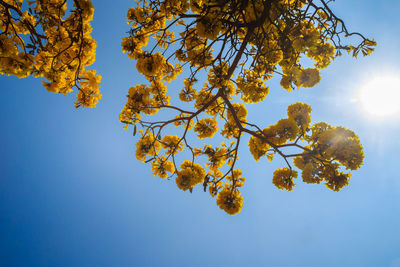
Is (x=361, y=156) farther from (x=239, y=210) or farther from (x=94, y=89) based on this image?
(x=94, y=89)

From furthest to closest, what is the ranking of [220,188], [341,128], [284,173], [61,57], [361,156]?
[220,188] < [284,173] < [61,57] < [341,128] < [361,156]

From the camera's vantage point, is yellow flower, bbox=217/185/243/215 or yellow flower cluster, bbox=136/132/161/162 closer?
yellow flower, bbox=217/185/243/215

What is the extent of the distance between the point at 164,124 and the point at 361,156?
3328 millimetres

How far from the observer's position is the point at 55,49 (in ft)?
10.1

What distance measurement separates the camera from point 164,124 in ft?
12.7

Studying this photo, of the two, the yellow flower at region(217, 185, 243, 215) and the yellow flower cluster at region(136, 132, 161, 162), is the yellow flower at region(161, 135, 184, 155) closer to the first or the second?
the yellow flower cluster at region(136, 132, 161, 162)

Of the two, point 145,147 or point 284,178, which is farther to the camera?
point 145,147

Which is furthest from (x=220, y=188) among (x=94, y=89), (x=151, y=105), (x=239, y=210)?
(x=94, y=89)

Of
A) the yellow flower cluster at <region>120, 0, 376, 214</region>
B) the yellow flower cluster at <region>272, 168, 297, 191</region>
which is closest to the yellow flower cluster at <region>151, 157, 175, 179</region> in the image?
the yellow flower cluster at <region>120, 0, 376, 214</region>

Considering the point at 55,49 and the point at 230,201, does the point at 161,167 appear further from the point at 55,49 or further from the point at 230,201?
the point at 55,49

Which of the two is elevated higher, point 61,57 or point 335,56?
point 335,56

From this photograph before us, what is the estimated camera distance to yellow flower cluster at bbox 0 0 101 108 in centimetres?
262

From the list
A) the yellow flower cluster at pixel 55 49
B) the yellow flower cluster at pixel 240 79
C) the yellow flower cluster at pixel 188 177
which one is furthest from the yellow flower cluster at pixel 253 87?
the yellow flower cluster at pixel 55 49

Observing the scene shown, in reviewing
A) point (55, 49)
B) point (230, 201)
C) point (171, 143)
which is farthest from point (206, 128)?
point (55, 49)
